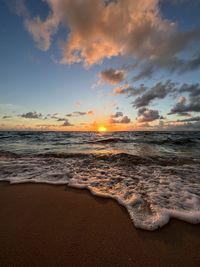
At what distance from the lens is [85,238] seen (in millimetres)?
2043

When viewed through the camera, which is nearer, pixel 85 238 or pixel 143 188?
pixel 85 238

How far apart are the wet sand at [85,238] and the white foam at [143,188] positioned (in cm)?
20

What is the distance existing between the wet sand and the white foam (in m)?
0.20

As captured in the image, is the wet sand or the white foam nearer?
the wet sand

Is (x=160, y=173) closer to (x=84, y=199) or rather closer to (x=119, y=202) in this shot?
(x=119, y=202)

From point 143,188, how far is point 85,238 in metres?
2.11

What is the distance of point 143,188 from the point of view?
12.3 ft

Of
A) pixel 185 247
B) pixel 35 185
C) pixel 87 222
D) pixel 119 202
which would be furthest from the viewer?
pixel 35 185

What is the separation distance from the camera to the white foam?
2.59m

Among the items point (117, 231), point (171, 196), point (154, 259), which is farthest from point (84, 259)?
point (171, 196)

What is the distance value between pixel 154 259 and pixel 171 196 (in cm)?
182

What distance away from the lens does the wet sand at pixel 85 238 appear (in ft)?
5.67

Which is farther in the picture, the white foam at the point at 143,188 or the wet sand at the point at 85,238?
the white foam at the point at 143,188

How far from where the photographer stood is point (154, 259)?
5.71 ft
